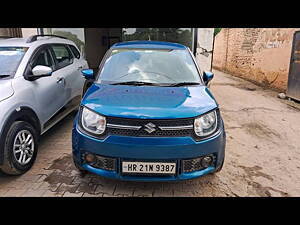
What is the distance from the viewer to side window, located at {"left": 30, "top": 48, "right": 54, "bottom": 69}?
3.41 m

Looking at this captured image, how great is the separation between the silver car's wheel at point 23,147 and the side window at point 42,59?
104 cm

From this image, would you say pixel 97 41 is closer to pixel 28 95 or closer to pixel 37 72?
pixel 37 72

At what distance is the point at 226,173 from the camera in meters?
3.12

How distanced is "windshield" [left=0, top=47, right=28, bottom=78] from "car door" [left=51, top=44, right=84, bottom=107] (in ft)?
2.34

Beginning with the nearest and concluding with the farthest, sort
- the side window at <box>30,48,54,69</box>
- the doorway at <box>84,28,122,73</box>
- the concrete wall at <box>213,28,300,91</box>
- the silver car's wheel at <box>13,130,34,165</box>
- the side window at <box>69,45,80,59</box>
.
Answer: the silver car's wheel at <box>13,130,34,165</box>
the side window at <box>30,48,54,69</box>
the side window at <box>69,45,80,59</box>
the concrete wall at <box>213,28,300,91</box>
the doorway at <box>84,28,122,73</box>

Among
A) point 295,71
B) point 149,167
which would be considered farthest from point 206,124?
point 295,71

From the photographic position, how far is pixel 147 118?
7.36 ft

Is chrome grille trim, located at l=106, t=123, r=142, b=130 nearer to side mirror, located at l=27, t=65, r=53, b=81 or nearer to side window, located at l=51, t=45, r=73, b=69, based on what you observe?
side mirror, located at l=27, t=65, r=53, b=81

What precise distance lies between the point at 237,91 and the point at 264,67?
1.94m

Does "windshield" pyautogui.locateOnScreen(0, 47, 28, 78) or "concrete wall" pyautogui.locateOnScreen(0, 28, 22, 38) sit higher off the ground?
"concrete wall" pyautogui.locateOnScreen(0, 28, 22, 38)

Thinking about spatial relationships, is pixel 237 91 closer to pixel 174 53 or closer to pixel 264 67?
pixel 264 67

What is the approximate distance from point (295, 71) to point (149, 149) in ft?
20.8

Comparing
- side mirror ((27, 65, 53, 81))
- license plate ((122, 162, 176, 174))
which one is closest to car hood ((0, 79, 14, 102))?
side mirror ((27, 65, 53, 81))
